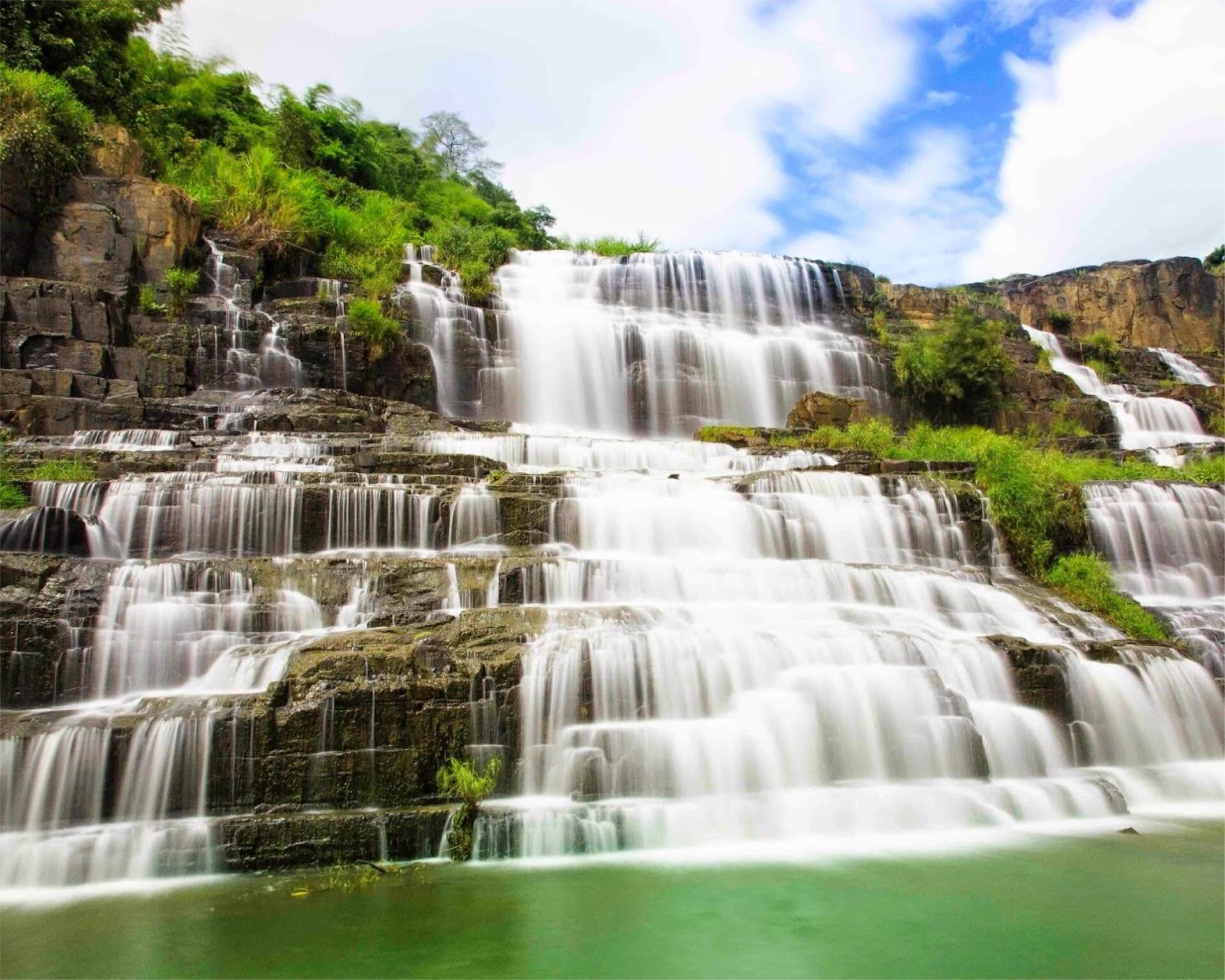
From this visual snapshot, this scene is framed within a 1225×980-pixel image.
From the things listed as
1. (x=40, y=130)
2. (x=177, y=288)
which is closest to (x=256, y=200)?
(x=177, y=288)

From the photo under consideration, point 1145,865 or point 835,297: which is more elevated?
point 835,297

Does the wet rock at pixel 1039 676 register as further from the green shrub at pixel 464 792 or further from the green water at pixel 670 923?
the green shrub at pixel 464 792

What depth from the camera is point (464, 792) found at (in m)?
6.00

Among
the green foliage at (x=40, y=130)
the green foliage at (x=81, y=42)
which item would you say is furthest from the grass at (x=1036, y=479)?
the green foliage at (x=81, y=42)

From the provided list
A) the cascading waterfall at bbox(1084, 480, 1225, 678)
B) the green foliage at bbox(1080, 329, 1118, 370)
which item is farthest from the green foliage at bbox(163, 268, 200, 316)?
the green foliage at bbox(1080, 329, 1118, 370)

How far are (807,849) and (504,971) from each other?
8.67ft

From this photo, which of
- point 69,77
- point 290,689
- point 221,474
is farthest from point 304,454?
point 69,77

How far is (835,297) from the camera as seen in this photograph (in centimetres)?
2423

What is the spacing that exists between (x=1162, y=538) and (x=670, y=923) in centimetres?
1094

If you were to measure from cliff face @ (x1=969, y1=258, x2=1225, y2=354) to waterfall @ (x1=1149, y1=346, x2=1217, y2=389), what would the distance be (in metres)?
3.96

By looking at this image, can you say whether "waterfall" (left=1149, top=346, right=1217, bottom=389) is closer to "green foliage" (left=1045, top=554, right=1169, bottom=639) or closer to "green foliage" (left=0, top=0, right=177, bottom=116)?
"green foliage" (left=1045, top=554, right=1169, bottom=639)

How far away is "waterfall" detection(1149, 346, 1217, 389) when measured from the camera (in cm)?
2770

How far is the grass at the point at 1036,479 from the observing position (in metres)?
10.8

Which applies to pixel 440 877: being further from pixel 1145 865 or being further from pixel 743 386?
pixel 743 386
